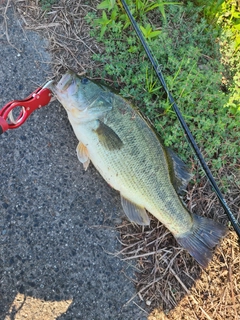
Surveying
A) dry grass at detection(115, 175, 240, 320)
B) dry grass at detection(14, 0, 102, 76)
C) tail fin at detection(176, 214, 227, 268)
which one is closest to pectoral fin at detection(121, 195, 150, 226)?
dry grass at detection(115, 175, 240, 320)

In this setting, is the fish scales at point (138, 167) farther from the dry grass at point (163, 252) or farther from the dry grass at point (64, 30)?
the dry grass at point (64, 30)

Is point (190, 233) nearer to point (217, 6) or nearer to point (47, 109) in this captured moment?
point (47, 109)

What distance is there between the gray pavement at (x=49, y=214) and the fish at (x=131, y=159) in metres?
0.27

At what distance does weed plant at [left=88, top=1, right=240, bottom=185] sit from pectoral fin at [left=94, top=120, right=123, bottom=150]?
522 mm

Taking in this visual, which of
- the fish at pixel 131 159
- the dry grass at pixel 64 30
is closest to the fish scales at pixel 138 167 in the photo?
the fish at pixel 131 159

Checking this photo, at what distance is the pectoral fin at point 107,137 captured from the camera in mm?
2824

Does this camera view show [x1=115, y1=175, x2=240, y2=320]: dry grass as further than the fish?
Yes

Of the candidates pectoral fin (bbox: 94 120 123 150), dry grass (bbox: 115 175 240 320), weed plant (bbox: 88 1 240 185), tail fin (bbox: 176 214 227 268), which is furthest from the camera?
weed plant (bbox: 88 1 240 185)

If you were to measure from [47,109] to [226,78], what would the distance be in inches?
72.5

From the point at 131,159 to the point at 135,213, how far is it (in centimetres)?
46

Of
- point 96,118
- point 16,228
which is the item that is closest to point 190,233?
point 96,118

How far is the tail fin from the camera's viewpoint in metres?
2.95

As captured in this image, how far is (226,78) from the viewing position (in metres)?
3.59

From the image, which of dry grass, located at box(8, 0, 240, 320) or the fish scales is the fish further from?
dry grass, located at box(8, 0, 240, 320)
